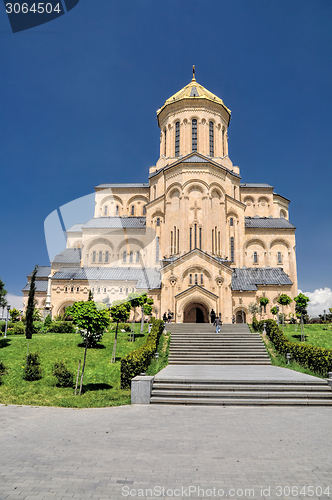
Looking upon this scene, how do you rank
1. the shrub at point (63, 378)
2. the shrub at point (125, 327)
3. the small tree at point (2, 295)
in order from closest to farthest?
the shrub at point (63, 378) → the small tree at point (2, 295) → the shrub at point (125, 327)

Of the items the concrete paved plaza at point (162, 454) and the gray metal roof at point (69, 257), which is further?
the gray metal roof at point (69, 257)

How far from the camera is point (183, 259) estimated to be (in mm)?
30469

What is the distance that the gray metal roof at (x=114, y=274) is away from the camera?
111ft

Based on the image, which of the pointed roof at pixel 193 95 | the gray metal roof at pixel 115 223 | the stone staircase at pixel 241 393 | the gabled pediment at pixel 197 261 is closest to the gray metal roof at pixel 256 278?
the gabled pediment at pixel 197 261

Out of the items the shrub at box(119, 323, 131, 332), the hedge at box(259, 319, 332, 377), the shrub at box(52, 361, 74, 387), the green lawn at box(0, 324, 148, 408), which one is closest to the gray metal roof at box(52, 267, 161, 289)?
the shrub at box(119, 323, 131, 332)

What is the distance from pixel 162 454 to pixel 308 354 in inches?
422

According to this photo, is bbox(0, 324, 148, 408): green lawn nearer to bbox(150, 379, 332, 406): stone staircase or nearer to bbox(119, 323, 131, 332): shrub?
bbox(150, 379, 332, 406): stone staircase

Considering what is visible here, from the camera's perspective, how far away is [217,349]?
60.0 ft

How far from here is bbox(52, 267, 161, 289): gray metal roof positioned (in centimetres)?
3384

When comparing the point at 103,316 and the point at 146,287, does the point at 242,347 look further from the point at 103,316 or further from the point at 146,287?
the point at 146,287

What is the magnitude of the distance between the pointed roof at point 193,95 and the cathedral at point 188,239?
6.0 inches

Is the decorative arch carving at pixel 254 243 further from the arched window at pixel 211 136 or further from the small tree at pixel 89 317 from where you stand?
the small tree at pixel 89 317

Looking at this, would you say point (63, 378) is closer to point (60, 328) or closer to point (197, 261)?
point (60, 328)

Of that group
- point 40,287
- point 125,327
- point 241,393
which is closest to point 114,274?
point 125,327
